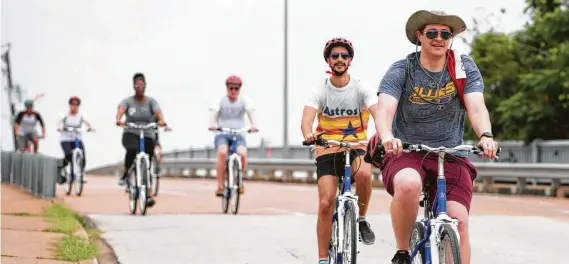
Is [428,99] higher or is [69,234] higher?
[428,99]

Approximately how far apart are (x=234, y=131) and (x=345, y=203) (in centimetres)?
727

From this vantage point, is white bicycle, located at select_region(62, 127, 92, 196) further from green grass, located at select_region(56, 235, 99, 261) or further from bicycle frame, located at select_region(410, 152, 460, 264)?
bicycle frame, located at select_region(410, 152, 460, 264)

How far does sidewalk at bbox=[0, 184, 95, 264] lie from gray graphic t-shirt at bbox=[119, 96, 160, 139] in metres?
1.72

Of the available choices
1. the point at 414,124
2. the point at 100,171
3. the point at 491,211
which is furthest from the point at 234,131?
the point at 100,171

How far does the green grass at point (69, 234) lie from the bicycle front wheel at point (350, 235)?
2725 millimetres

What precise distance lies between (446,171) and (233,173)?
8947mm

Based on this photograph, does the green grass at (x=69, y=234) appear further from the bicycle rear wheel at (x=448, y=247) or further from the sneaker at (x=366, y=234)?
the bicycle rear wheel at (x=448, y=247)

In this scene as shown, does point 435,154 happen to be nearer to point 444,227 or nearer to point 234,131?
point 444,227

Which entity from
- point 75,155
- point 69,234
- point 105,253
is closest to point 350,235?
point 105,253

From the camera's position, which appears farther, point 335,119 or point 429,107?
point 335,119

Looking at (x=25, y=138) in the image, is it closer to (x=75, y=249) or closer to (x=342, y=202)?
(x=75, y=249)

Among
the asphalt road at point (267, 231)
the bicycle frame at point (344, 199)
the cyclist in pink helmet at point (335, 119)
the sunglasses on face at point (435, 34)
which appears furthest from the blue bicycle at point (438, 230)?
the asphalt road at point (267, 231)

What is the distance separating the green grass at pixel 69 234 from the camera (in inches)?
373

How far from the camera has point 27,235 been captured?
36.5 feet
